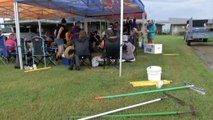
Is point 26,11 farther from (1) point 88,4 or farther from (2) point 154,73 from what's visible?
(2) point 154,73

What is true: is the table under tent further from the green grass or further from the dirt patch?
the dirt patch

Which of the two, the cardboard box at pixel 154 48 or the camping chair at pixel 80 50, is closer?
the camping chair at pixel 80 50

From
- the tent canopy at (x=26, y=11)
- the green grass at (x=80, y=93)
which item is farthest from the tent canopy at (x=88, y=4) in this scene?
the green grass at (x=80, y=93)

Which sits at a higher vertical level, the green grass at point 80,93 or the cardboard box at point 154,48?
the cardboard box at point 154,48

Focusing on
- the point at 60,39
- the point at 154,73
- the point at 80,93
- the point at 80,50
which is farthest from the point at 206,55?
the point at 80,93

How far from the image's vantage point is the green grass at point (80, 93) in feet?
11.4

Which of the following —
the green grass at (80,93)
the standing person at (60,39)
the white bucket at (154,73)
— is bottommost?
the green grass at (80,93)

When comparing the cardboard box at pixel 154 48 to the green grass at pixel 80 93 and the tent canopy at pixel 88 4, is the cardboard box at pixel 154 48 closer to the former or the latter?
the tent canopy at pixel 88 4

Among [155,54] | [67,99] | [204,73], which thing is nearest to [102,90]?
[67,99]

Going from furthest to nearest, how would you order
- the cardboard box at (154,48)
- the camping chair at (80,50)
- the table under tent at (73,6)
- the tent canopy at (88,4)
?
1. the cardboard box at (154,48)
2. the tent canopy at (88,4)
3. the table under tent at (73,6)
4. the camping chair at (80,50)

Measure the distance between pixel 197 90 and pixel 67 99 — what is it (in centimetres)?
242

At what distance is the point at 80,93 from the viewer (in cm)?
440

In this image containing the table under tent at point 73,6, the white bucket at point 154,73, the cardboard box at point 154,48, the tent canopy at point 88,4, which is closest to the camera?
the white bucket at point 154,73

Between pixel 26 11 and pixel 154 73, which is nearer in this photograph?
pixel 154 73
